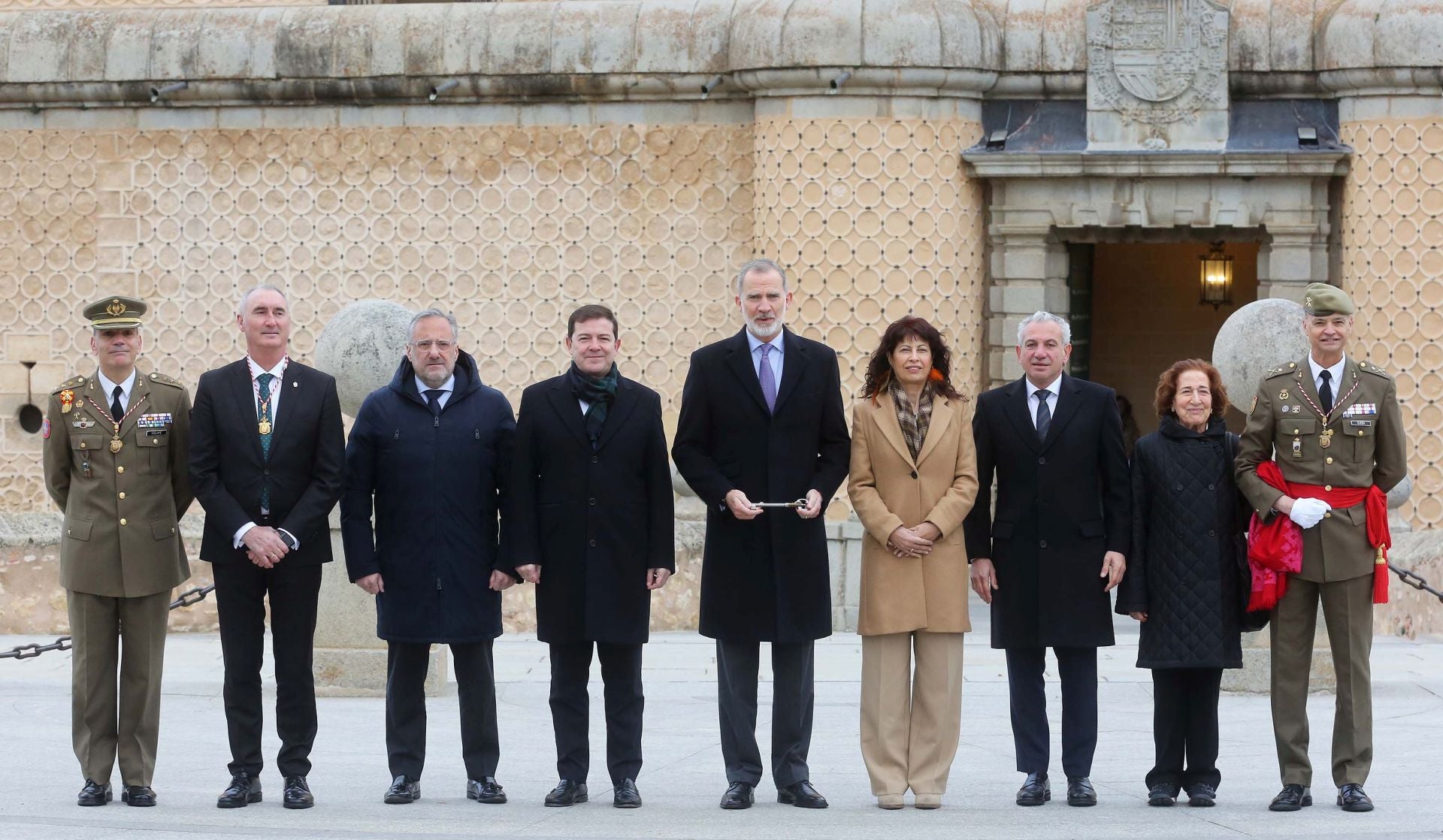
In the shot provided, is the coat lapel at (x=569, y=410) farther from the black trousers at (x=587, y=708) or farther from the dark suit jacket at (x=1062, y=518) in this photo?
the dark suit jacket at (x=1062, y=518)

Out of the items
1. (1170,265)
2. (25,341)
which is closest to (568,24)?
(25,341)

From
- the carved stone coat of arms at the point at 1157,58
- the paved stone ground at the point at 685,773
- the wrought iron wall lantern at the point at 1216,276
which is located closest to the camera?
the paved stone ground at the point at 685,773

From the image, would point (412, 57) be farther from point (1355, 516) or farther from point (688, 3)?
point (1355, 516)

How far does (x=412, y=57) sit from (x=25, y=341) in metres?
3.39

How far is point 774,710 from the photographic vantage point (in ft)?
24.0

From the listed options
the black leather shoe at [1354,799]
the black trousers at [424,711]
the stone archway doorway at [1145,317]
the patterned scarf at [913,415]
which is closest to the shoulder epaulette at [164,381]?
the black trousers at [424,711]

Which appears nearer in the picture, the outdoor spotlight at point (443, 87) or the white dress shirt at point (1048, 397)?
the white dress shirt at point (1048, 397)

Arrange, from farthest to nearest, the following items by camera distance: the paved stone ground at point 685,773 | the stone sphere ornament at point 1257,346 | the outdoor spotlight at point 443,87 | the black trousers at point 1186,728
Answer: the outdoor spotlight at point 443,87 → the stone sphere ornament at point 1257,346 → the black trousers at point 1186,728 → the paved stone ground at point 685,773

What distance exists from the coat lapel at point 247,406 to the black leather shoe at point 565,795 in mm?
1460

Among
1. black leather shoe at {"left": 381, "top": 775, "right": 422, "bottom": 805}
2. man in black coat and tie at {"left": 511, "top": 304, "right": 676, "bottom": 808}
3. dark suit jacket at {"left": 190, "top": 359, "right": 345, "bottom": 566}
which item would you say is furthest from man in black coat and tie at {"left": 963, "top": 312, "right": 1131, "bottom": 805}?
dark suit jacket at {"left": 190, "top": 359, "right": 345, "bottom": 566}

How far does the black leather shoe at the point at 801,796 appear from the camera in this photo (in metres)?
7.18

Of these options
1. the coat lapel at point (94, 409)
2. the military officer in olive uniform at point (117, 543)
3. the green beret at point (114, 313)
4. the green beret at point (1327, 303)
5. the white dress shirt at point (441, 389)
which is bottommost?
the military officer in olive uniform at point (117, 543)

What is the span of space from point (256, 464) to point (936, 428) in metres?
2.25

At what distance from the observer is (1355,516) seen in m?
7.20
